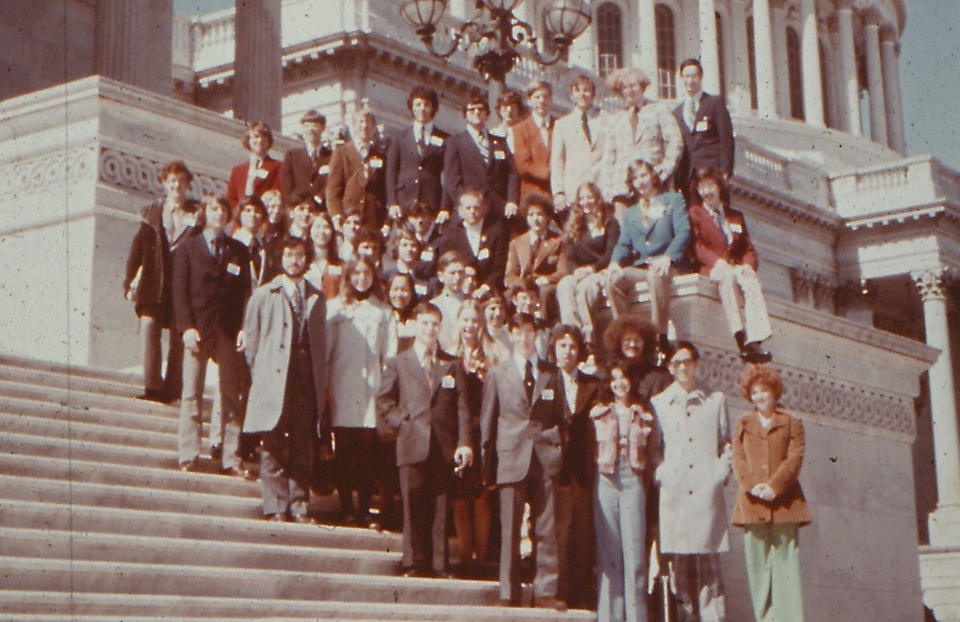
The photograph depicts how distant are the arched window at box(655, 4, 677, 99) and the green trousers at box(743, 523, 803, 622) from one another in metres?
50.1

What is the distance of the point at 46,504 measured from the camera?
8.23 m

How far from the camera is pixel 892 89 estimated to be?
2611 inches

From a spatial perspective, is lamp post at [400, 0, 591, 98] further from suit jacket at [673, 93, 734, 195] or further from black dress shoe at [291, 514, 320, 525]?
black dress shoe at [291, 514, 320, 525]

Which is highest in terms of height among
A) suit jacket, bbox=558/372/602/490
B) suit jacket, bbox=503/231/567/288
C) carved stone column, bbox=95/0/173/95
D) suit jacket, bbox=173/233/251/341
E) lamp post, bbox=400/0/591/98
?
carved stone column, bbox=95/0/173/95

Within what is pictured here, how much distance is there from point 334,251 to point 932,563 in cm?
2282

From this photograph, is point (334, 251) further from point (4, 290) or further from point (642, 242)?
point (4, 290)

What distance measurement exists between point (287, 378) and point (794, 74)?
55998mm

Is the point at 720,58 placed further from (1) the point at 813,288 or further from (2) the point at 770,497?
(2) the point at 770,497

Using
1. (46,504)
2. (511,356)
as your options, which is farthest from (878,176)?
(46,504)

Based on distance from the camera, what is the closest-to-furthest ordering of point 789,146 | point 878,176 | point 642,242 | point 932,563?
point 642,242
point 932,563
point 878,176
point 789,146

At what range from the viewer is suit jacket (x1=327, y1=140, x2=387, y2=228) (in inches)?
511

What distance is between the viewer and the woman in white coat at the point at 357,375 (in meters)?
10.1

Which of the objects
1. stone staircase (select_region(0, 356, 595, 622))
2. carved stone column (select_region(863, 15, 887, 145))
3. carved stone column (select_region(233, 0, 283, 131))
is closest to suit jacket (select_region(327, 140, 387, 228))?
stone staircase (select_region(0, 356, 595, 622))

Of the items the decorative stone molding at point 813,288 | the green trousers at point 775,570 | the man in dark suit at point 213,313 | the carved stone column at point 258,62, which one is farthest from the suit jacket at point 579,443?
the decorative stone molding at point 813,288
